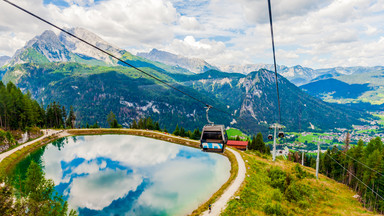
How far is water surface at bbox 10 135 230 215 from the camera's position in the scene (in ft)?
151

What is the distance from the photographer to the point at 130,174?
6425 cm

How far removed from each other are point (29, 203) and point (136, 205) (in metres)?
26.9

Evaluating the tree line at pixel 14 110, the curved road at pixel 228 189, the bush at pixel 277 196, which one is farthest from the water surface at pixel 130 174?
the tree line at pixel 14 110

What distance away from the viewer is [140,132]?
4737 inches

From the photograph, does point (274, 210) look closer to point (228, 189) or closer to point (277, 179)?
point (228, 189)

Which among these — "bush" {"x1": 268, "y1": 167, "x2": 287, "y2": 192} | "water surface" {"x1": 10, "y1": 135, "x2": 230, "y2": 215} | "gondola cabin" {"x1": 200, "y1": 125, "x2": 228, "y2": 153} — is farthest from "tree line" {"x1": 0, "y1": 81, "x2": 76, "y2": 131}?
"bush" {"x1": 268, "y1": 167, "x2": 287, "y2": 192}

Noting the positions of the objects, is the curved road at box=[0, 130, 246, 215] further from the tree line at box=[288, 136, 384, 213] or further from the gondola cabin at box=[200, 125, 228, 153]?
the tree line at box=[288, 136, 384, 213]

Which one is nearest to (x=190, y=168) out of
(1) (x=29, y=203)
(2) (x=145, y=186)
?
(2) (x=145, y=186)

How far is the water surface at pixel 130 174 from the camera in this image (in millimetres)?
45906

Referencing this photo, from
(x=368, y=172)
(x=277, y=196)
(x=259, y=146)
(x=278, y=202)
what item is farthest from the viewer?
(x=259, y=146)

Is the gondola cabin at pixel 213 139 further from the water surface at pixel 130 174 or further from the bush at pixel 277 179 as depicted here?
the bush at pixel 277 179

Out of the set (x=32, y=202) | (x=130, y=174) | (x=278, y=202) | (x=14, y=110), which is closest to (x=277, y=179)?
(x=278, y=202)

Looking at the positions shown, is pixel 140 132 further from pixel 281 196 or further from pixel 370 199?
pixel 370 199

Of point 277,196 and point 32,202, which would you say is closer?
point 32,202
